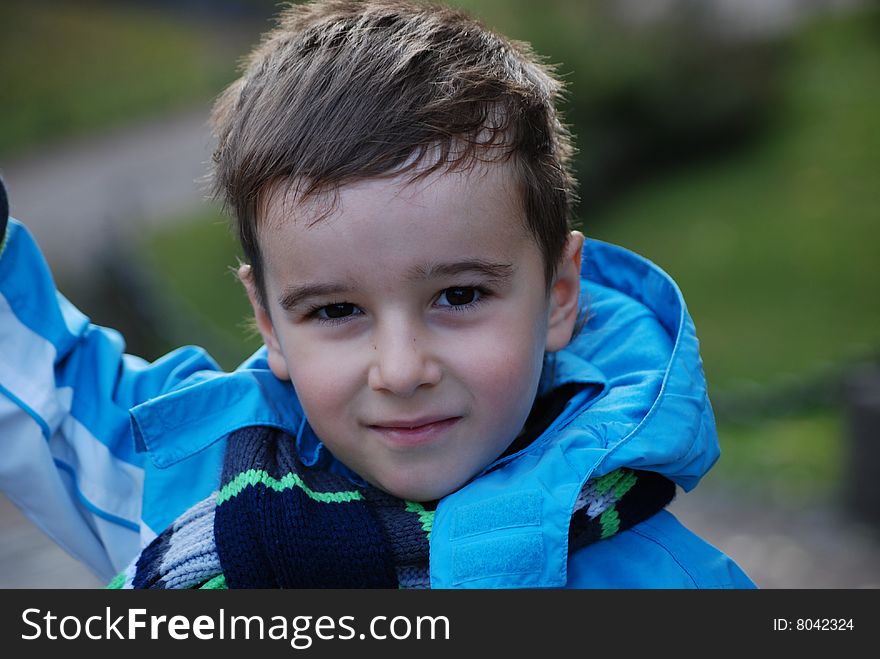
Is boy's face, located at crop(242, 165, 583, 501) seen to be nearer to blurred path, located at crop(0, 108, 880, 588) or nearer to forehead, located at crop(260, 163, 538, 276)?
forehead, located at crop(260, 163, 538, 276)

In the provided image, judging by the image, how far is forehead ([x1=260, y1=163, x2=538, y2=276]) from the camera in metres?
1.53

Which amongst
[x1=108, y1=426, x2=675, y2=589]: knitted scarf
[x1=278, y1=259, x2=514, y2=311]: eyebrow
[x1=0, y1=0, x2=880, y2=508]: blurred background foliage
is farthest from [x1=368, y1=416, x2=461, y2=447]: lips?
[x1=0, y1=0, x2=880, y2=508]: blurred background foliage

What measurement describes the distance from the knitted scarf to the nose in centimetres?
21

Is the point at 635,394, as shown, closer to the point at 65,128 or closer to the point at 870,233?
the point at 870,233

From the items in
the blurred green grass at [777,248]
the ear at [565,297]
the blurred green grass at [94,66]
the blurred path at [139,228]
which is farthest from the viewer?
the blurred green grass at [94,66]

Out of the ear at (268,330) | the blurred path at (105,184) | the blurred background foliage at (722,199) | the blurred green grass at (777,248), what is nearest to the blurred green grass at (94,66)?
the blurred background foliage at (722,199)

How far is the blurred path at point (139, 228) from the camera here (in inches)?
162

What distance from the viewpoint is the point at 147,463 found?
1867 millimetres

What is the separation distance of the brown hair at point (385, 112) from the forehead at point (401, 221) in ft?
0.08

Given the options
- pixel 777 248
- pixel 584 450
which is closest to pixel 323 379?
pixel 584 450

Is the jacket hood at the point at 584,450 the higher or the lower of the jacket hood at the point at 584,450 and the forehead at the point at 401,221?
the lower

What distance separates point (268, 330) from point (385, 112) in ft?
1.51

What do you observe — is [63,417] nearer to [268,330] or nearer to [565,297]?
[268,330]

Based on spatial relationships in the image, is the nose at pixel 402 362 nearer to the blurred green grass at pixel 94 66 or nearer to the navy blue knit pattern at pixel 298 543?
the navy blue knit pattern at pixel 298 543
